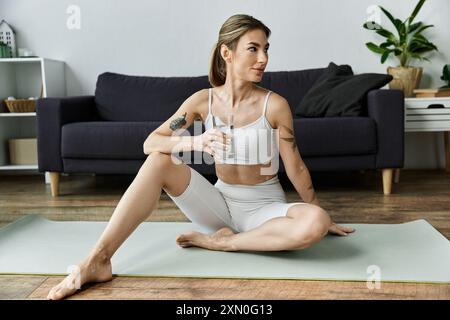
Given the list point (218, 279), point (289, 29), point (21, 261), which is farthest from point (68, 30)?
point (218, 279)

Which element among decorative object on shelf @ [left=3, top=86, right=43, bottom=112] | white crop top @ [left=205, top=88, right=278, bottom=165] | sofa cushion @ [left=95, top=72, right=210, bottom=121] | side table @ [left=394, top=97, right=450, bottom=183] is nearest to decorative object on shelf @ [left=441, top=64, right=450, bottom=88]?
side table @ [left=394, top=97, right=450, bottom=183]

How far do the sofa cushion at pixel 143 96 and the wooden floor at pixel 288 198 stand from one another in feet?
1.61

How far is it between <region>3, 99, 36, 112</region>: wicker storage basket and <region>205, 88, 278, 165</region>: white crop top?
2369 mm

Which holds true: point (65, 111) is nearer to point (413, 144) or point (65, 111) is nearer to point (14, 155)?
point (14, 155)

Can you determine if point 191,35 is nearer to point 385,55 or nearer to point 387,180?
point 385,55

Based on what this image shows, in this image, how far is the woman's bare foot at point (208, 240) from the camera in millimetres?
2057

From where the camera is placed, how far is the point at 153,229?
2492 millimetres

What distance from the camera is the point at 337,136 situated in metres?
3.24

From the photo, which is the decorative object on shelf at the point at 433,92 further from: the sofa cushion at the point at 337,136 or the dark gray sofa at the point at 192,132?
the sofa cushion at the point at 337,136

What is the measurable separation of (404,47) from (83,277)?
3005 mm

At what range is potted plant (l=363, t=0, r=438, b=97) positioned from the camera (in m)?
3.95

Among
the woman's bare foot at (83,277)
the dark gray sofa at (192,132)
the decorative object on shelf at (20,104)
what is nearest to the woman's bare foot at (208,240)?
the woman's bare foot at (83,277)

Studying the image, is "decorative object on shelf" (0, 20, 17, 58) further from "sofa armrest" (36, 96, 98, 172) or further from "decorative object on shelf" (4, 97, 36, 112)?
"sofa armrest" (36, 96, 98, 172)

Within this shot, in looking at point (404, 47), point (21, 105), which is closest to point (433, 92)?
point (404, 47)
